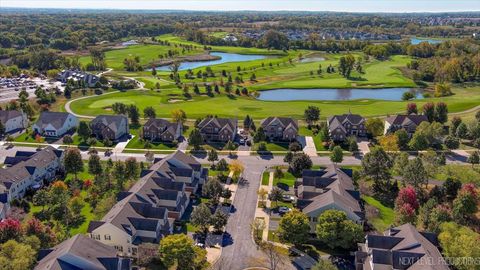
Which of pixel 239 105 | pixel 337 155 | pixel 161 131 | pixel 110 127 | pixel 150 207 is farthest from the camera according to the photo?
pixel 239 105

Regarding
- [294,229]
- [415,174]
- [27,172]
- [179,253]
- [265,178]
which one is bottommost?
[265,178]

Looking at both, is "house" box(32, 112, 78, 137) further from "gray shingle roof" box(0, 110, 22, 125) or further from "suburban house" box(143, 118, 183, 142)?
"suburban house" box(143, 118, 183, 142)

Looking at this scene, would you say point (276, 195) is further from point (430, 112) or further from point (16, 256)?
point (430, 112)

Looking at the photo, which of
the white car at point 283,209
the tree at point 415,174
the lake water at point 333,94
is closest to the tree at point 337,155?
the tree at point 415,174

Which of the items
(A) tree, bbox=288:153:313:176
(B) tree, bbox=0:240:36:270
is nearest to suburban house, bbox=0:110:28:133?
(B) tree, bbox=0:240:36:270

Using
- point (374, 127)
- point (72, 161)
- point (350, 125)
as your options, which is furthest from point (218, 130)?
point (374, 127)

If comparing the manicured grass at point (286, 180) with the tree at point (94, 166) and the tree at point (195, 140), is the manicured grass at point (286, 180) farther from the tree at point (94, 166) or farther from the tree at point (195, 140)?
the tree at point (94, 166)
